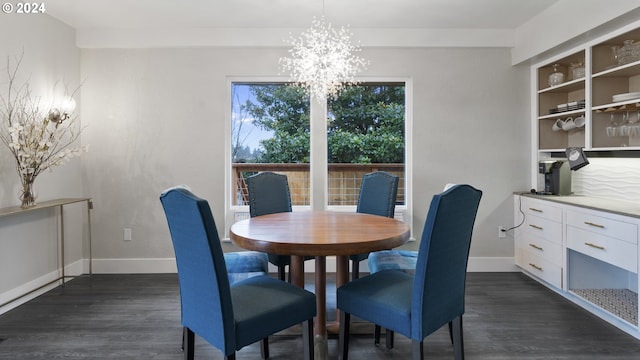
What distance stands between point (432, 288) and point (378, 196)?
4.86 feet

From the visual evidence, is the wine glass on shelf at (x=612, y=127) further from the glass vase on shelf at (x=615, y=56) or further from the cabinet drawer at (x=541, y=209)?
the cabinet drawer at (x=541, y=209)

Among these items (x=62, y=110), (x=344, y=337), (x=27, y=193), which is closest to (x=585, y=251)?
(x=344, y=337)

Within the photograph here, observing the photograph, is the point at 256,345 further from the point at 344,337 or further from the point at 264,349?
the point at 344,337

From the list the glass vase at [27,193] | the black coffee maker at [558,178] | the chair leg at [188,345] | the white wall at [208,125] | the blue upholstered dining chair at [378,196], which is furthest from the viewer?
the white wall at [208,125]

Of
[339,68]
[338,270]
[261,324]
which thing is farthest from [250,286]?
[339,68]

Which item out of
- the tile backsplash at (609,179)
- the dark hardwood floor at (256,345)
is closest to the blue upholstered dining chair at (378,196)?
the dark hardwood floor at (256,345)

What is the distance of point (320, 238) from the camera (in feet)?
6.08

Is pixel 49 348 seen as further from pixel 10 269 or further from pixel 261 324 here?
pixel 261 324

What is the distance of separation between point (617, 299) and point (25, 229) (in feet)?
15.6

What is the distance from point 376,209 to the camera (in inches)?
120

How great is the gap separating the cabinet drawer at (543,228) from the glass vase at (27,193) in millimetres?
4276

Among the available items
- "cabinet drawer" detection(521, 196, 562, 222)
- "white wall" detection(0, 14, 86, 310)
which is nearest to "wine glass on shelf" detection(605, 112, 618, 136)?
"cabinet drawer" detection(521, 196, 562, 222)

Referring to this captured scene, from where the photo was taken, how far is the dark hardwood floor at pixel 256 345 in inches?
85.1

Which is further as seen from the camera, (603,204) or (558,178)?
(558,178)
